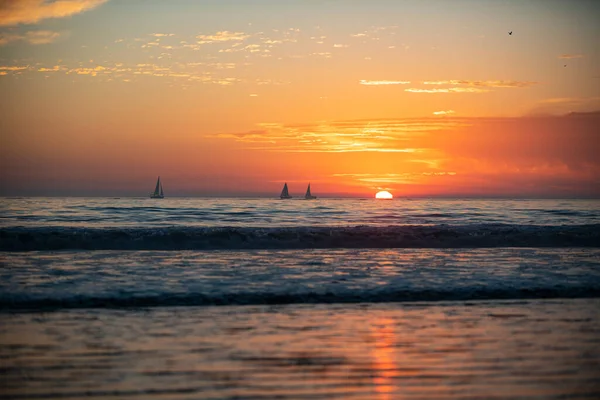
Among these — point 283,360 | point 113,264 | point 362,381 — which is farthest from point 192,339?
point 113,264

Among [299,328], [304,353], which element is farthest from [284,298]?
[304,353]

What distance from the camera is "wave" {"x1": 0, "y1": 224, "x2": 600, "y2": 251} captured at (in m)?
25.2

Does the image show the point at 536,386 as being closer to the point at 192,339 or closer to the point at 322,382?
the point at 322,382

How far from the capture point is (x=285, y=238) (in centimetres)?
2711

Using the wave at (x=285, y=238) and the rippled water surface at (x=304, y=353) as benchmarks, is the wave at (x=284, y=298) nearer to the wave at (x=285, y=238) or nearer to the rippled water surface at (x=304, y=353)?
the rippled water surface at (x=304, y=353)

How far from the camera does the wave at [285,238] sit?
25250 mm

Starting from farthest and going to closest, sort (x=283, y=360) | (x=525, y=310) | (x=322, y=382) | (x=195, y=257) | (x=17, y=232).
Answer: (x=17, y=232)
(x=195, y=257)
(x=525, y=310)
(x=283, y=360)
(x=322, y=382)

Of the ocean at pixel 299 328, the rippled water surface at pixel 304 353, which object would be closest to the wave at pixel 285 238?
the ocean at pixel 299 328

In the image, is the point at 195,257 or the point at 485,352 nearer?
the point at 485,352

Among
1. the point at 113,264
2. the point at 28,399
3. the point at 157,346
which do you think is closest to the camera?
the point at 28,399

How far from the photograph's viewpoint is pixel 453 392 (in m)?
5.59

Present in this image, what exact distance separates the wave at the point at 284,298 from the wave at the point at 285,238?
43.5 feet

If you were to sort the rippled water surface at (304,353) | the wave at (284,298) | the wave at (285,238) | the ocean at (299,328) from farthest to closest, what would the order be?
the wave at (285,238) → the wave at (284,298) → the ocean at (299,328) → the rippled water surface at (304,353)

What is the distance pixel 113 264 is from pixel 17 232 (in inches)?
506
